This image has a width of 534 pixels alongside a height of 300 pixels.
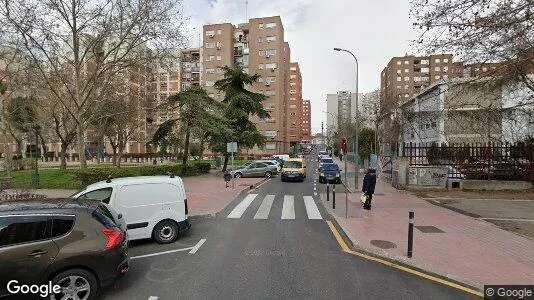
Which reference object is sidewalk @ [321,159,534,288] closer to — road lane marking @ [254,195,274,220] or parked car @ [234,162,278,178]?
road lane marking @ [254,195,274,220]

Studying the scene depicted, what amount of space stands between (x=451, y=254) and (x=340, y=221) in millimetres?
3708

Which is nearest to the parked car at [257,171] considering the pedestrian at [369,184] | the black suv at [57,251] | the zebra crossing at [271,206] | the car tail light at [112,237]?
the zebra crossing at [271,206]

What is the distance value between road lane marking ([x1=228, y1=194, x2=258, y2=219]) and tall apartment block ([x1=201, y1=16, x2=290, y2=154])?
54189 millimetres

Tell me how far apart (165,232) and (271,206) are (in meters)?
6.21

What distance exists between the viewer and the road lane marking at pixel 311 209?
11562 millimetres

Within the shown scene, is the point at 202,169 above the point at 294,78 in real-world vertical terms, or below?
below

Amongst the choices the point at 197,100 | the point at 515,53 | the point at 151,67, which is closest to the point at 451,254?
the point at 515,53

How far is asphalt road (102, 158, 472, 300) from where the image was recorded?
17.2 feet

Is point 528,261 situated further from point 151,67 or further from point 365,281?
point 151,67

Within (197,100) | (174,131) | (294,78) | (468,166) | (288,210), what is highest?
(294,78)

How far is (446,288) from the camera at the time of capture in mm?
5445

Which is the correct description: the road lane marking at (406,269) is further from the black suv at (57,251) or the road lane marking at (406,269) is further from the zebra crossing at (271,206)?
the black suv at (57,251)

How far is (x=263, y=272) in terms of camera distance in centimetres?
615

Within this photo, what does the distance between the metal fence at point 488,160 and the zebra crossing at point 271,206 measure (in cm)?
773
